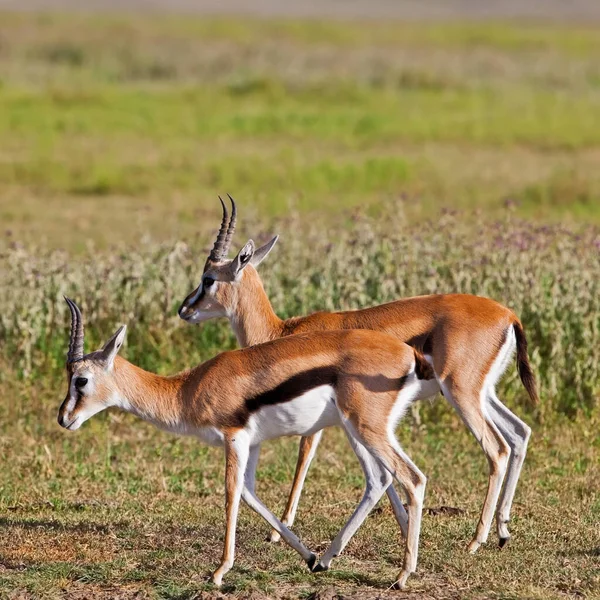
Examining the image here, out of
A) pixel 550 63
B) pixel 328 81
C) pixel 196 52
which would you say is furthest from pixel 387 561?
pixel 550 63

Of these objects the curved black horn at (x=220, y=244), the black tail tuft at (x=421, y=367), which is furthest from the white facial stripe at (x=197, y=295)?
the black tail tuft at (x=421, y=367)

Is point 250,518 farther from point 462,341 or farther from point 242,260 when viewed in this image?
point 462,341

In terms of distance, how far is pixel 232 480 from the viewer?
553 centimetres

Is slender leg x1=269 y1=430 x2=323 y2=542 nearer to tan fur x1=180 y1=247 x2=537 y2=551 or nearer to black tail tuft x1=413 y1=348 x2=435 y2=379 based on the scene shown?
tan fur x1=180 y1=247 x2=537 y2=551

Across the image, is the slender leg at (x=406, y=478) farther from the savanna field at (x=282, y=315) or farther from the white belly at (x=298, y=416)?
the white belly at (x=298, y=416)

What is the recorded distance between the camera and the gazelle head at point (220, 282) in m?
6.94

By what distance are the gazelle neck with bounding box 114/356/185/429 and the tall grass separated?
9.98ft

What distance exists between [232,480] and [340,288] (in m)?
3.66

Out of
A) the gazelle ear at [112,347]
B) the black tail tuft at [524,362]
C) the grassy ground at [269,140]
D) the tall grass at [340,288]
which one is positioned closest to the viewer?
the gazelle ear at [112,347]

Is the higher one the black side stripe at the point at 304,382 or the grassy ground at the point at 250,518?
the black side stripe at the point at 304,382

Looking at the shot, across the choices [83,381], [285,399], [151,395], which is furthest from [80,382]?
[285,399]

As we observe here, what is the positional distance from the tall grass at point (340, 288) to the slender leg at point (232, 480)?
3405 mm

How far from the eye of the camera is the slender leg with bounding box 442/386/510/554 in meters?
6.21

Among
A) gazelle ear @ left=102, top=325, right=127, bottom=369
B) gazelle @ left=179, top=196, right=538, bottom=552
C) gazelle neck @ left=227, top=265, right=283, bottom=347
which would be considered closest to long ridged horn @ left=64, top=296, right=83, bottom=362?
gazelle ear @ left=102, top=325, right=127, bottom=369
